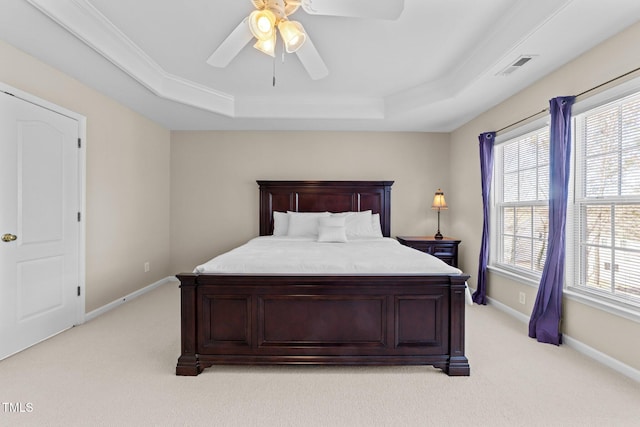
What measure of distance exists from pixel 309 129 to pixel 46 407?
4249 mm

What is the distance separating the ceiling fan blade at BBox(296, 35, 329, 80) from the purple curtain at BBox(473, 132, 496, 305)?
8.18 ft

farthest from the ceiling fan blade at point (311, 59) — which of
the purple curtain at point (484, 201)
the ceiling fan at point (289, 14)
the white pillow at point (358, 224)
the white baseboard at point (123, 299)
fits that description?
the white baseboard at point (123, 299)

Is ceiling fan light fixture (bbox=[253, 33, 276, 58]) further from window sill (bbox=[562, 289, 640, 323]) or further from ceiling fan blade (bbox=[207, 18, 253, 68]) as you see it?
window sill (bbox=[562, 289, 640, 323])

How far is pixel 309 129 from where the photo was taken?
16.4 ft

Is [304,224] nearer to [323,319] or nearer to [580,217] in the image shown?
[323,319]

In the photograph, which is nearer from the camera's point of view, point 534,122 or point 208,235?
point 534,122

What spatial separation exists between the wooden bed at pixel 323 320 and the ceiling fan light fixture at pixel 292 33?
1.57 metres

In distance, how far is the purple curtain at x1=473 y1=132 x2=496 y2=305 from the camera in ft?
12.8

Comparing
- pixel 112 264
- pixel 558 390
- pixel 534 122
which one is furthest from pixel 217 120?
pixel 558 390

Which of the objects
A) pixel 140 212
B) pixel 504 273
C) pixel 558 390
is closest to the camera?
pixel 558 390

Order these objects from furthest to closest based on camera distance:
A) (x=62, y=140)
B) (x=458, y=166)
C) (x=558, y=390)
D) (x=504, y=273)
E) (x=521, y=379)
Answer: (x=458, y=166), (x=504, y=273), (x=62, y=140), (x=521, y=379), (x=558, y=390)

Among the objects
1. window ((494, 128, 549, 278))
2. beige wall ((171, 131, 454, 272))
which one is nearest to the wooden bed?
window ((494, 128, 549, 278))

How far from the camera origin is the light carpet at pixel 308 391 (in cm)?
180

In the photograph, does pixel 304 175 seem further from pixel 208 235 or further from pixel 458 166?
pixel 458 166
